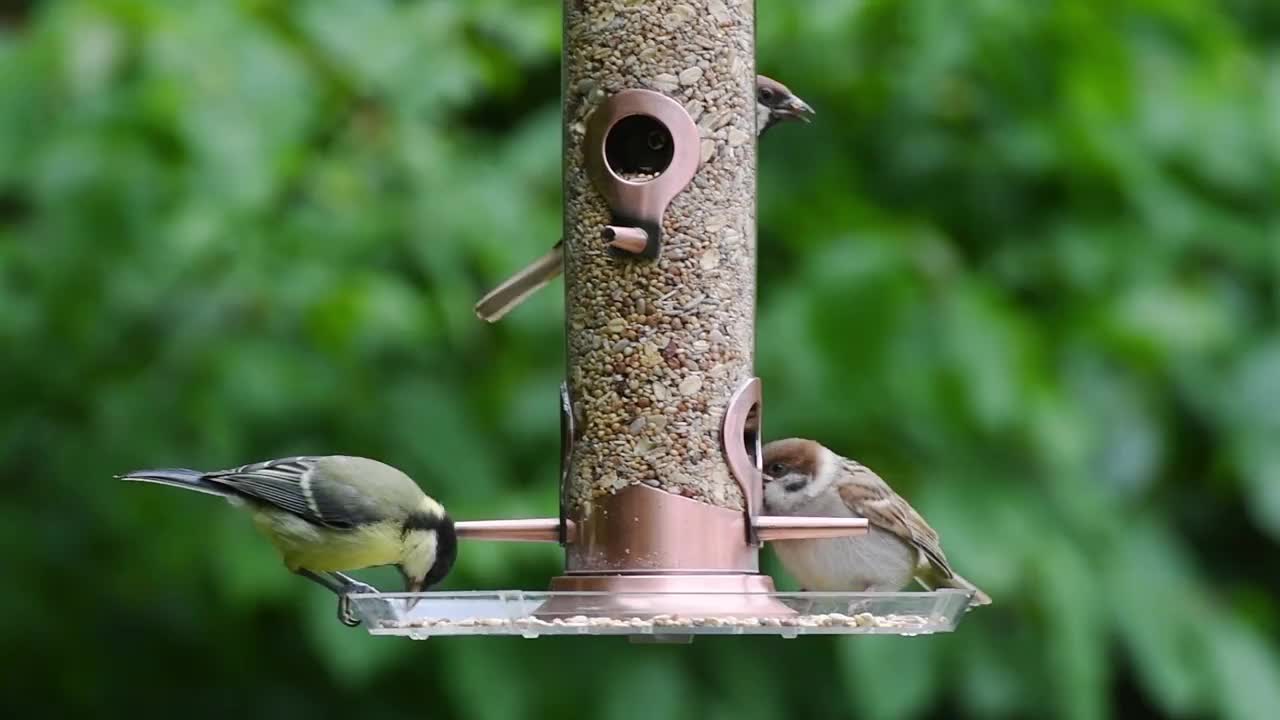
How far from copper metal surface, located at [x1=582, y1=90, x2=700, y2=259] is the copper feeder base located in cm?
84

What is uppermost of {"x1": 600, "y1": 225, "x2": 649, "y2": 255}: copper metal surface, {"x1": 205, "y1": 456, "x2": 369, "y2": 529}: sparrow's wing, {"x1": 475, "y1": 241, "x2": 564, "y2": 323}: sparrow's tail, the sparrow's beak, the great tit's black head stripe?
the sparrow's beak

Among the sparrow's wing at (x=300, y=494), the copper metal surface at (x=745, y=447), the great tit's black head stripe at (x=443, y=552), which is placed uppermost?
the copper metal surface at (x=745, y=447)

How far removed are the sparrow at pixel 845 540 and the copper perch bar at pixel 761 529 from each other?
341mm

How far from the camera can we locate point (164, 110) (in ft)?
21.0

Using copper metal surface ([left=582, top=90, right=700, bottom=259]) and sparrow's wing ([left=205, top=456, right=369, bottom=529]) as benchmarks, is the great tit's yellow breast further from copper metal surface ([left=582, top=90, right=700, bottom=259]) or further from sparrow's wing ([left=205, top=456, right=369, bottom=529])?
copper metal surface ([left=582, top=90, right=700, bottom=259])

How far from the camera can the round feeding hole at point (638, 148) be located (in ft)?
15.9

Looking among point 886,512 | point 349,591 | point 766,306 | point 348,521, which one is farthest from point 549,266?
point 766,306

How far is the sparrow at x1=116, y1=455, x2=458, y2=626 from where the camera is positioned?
→ 5.11 metres

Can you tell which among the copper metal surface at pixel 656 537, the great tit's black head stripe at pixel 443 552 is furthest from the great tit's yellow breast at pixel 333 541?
the copper metal surface at pixel 656 537

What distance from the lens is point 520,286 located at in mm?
5168

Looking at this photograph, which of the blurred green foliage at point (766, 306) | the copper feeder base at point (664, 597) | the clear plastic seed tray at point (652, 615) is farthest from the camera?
the blurred green foliage at point (766, 306)

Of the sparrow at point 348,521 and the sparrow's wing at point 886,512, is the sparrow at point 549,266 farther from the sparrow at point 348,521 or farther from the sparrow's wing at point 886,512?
the sparrow's wing at point 886,512

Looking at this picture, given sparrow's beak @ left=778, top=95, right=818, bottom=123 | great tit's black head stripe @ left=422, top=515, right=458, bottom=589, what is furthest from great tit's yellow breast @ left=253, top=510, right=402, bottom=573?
sparrow's beak @ left=778, top=95, right=818, bottom=123

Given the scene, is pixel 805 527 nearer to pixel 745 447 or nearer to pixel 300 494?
pixel 745 447
